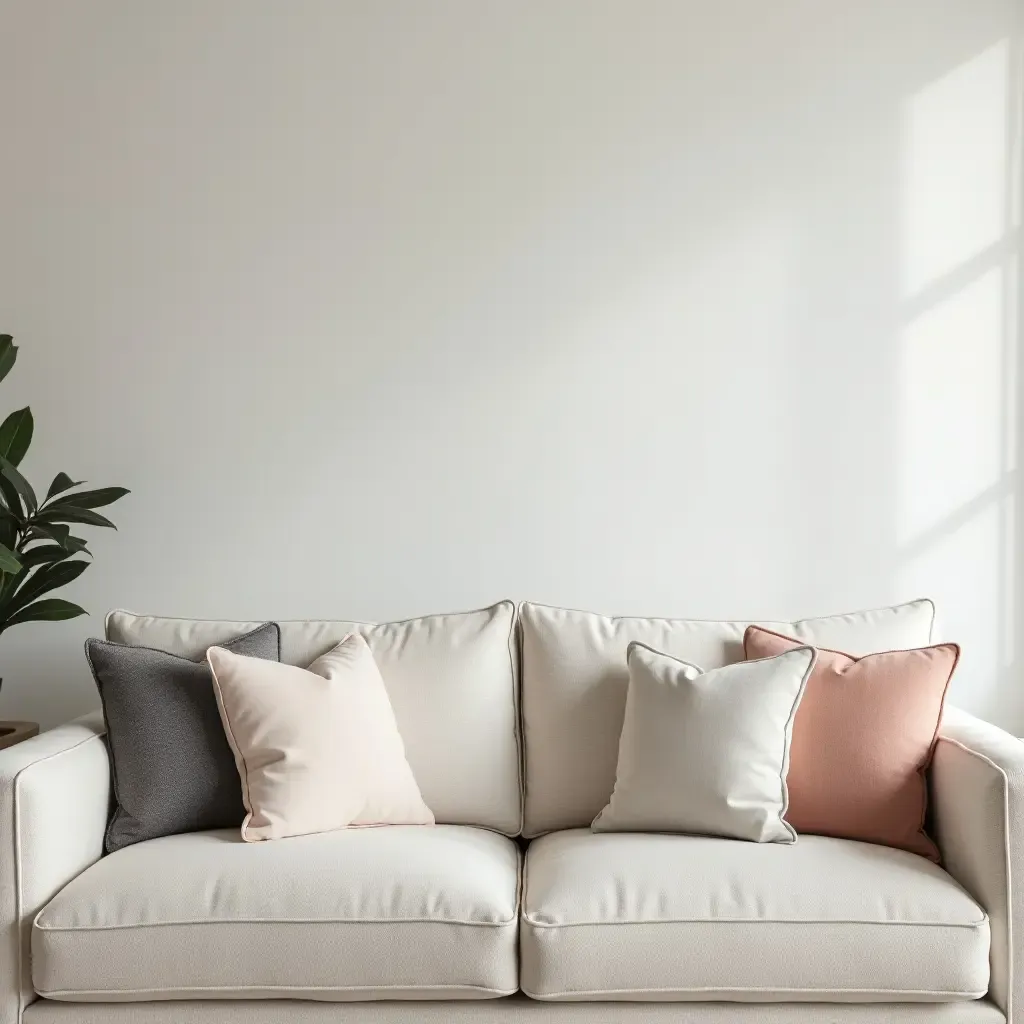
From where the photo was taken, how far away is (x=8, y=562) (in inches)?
98.8

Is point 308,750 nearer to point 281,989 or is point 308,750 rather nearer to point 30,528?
point 281,989

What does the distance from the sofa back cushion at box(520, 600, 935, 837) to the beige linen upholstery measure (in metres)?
0.56

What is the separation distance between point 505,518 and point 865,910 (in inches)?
57.4

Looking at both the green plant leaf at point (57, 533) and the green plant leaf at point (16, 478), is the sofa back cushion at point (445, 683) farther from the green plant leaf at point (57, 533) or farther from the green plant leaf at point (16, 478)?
the green plant leaf at point (16, 478)

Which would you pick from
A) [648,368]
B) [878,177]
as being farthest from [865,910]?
[878,177]

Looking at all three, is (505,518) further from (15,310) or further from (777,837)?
(15,310)

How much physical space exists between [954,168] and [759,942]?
2.19 m

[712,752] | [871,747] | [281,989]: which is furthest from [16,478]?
[871,747]

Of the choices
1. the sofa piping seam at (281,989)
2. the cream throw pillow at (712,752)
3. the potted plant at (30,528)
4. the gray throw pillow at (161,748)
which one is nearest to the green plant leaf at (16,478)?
the potted plant at (30,528)

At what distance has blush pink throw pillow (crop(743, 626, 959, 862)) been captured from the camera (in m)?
2.19

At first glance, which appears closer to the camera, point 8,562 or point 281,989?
point 281,989

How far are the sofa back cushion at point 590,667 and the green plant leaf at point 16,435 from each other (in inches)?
53.4

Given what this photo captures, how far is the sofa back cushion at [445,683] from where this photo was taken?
2447mm

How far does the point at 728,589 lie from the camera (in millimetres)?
3020
